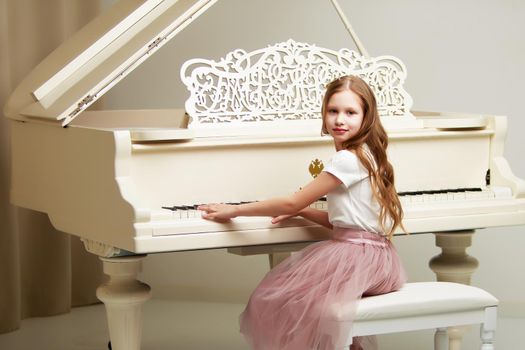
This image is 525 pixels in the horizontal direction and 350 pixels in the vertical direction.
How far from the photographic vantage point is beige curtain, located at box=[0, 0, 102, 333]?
17.5ft

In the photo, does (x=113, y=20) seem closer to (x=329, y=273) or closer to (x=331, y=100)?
(x=331, y=100)

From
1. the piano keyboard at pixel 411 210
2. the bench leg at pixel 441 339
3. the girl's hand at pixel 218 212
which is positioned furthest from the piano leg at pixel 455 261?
the girl's hand at pixel 218 212

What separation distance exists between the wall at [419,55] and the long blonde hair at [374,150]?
2288 mm

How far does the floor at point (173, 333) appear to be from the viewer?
5.09m

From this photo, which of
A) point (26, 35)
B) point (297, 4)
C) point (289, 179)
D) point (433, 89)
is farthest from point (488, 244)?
point (26, 35)

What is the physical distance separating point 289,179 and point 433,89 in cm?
217

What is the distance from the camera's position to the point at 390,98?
4250 mm

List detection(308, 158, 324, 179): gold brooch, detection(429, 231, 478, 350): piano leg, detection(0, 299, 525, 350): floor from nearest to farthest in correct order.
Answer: detection(308, 158, 324, 179): gold brooch < detection(429, 231, 478, 350): piano leg < detection(0, 299, 525, 350): floor

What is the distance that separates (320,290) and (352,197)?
13.1 inches

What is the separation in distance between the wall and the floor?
0.30 meters

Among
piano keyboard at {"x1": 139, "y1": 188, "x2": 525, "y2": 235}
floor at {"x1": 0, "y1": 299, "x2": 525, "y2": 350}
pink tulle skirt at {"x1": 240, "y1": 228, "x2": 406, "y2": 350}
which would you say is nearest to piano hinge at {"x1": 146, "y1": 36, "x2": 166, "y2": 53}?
piano keyboard at {"x1": 139, "y1": 188, "x2": 525, "y2": 235}

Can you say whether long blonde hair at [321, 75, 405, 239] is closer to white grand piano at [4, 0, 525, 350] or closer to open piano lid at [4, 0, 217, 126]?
white grand piano at [4, 0, 525, 350]

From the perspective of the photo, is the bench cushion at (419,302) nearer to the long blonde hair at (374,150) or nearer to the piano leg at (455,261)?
the long blonde hair at (374,150)

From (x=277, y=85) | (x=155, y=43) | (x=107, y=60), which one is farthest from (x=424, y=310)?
(x=107, y=60)
